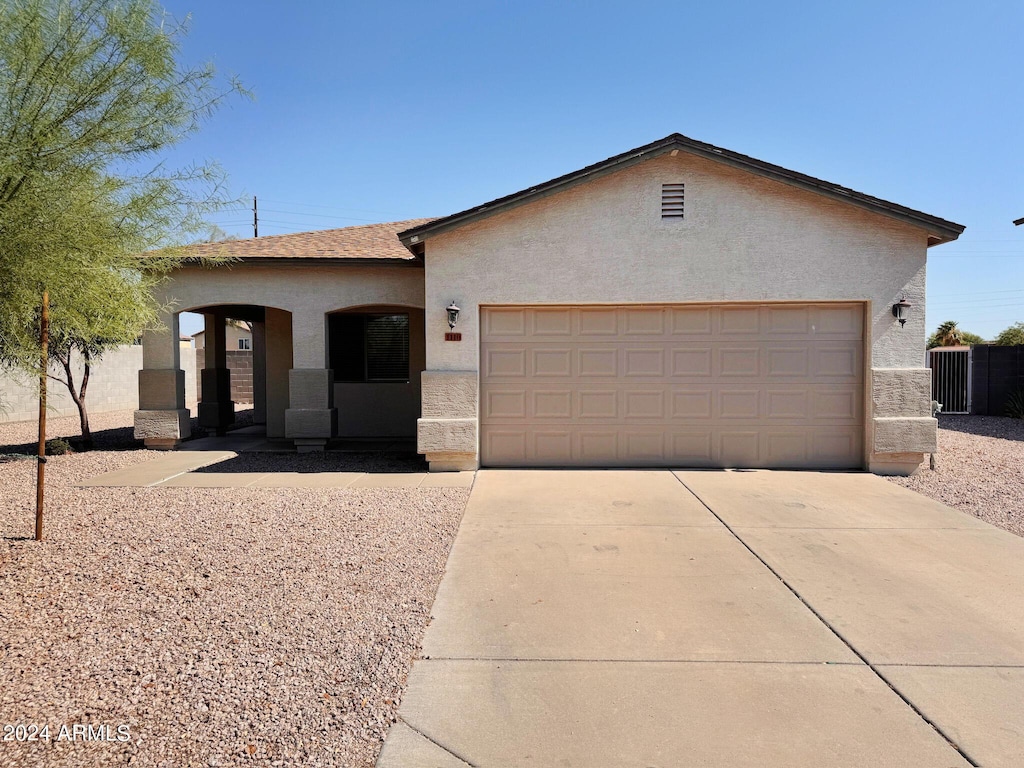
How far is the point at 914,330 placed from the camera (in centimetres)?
855

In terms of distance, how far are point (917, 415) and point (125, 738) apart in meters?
9.78

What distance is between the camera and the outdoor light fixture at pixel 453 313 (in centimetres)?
869

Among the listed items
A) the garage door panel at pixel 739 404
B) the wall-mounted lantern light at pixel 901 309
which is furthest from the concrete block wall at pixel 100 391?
the wall-mounted lantern light at pixel 901 309

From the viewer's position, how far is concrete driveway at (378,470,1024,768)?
2.79m

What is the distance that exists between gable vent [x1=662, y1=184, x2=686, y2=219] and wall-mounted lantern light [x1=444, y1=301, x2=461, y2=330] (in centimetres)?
332

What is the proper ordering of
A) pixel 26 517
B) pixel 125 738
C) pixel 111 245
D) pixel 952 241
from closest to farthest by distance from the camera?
pixel 125 738
pixel 111 245
pixel 26 517
pixel 952 241

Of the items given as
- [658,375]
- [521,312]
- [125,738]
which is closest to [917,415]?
[658,375]

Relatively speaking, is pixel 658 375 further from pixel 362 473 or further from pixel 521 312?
pixel 362 473

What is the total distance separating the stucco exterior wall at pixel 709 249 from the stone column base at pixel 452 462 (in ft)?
0.89

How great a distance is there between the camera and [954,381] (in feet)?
55.1

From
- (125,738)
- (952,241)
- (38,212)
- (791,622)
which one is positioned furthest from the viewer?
(952,241)

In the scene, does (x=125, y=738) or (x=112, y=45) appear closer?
(x=125, y=738)

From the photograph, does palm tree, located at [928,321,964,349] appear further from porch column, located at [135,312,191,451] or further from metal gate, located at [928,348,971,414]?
porch column, located at [135,312,191,451]

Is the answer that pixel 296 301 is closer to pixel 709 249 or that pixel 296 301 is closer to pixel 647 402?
pixel 647 402
